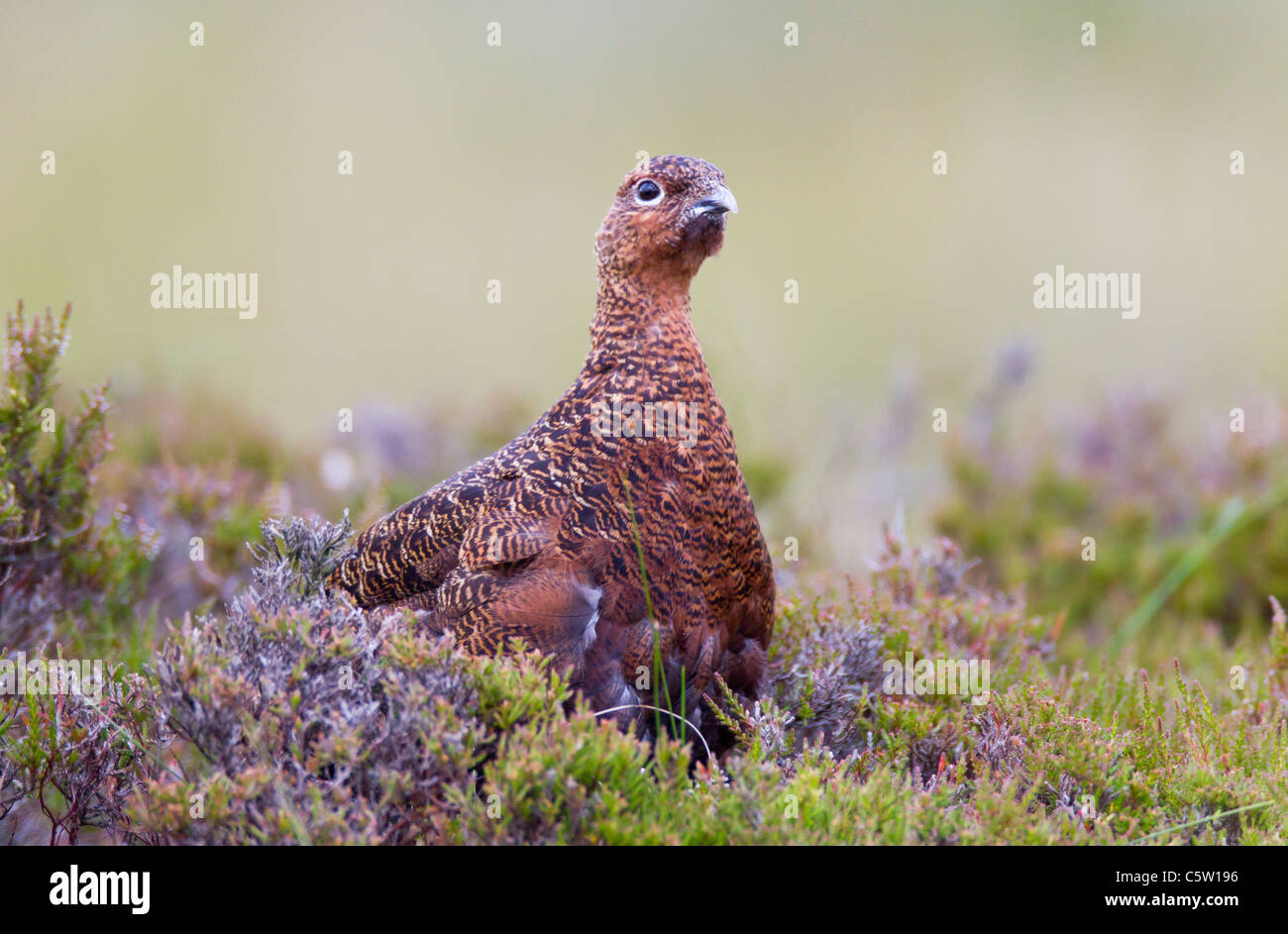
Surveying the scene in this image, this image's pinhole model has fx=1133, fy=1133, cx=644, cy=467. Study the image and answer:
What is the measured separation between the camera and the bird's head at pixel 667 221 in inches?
147

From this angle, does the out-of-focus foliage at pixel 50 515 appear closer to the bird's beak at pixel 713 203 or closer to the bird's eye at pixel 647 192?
the bird's eye at pixel 647 192

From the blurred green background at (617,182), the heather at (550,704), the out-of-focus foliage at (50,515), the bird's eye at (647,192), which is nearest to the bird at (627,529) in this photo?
the bird's eye at (647,192)

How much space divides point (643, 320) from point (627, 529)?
2.40 ft

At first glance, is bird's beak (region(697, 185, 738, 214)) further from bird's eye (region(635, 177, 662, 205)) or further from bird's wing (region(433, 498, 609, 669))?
bird's wing (region(433, 498, 609, 669))

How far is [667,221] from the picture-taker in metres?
3.72

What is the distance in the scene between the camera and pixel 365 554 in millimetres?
3891

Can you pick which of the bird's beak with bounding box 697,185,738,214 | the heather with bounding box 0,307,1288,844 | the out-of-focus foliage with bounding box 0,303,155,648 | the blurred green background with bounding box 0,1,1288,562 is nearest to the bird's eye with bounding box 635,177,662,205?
the bird's beak with bounding box 697,185,738,214

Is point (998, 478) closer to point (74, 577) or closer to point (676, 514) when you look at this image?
point (676, 514)

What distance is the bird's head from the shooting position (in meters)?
3.72

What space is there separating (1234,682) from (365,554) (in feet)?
11.2

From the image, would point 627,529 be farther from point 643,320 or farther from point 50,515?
point 50,515

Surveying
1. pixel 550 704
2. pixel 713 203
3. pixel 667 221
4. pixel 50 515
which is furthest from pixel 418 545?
pixel 50 515
